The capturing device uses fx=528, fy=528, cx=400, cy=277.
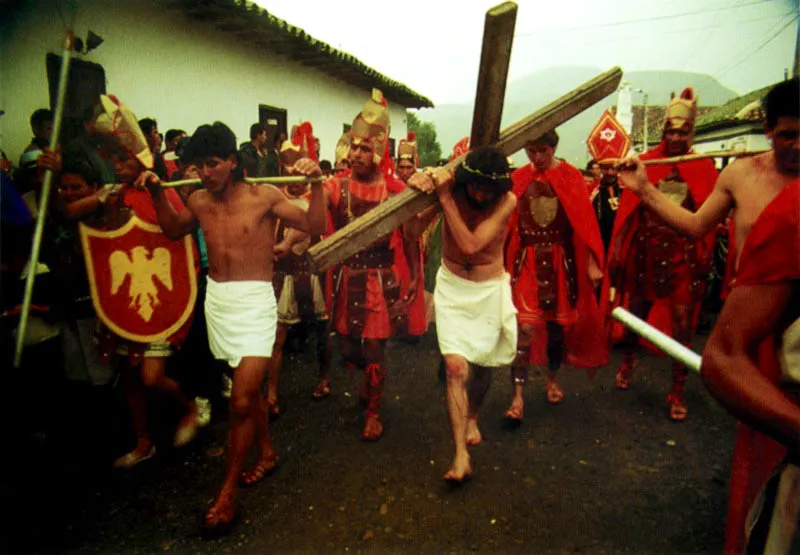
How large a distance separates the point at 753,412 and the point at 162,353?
338 centimetres

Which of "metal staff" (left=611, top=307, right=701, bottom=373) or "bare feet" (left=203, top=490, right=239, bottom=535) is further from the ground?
"metal staff" (left=611, top=307, right=701, bottom=373)

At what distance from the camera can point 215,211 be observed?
125 inches

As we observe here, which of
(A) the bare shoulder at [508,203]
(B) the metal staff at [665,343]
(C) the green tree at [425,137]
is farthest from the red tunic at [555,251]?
(C) the green tree at [425,137]

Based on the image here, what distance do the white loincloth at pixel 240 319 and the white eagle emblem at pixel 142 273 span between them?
0.53 metres

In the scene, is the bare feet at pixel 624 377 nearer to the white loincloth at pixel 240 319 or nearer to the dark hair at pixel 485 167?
the dark hair at pixel 485 167

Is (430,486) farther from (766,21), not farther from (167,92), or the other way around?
(167,92)

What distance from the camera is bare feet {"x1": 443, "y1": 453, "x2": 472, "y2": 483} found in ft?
10.5

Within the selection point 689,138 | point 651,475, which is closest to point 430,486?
point 651,475

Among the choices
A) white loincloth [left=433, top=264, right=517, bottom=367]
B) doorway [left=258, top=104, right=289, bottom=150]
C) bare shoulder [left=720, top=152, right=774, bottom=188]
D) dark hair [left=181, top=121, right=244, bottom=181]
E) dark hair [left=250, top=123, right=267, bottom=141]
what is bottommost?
white loincloth [left=433, top=264, right=517, bottom=367]

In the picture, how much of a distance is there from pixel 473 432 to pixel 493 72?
247 cm

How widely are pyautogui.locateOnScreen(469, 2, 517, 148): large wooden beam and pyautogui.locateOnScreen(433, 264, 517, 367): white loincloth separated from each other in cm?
99

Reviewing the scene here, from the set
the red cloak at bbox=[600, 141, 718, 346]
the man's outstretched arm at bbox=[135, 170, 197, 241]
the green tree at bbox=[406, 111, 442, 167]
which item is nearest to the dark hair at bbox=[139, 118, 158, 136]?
the man's outstretched arm at bbox=[135, 170, 197, 241]

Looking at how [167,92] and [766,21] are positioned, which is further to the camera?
[167,92]

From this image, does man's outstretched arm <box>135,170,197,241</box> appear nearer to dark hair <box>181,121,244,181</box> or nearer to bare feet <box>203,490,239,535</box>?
dark hair <box>181,121,244,181</box>
